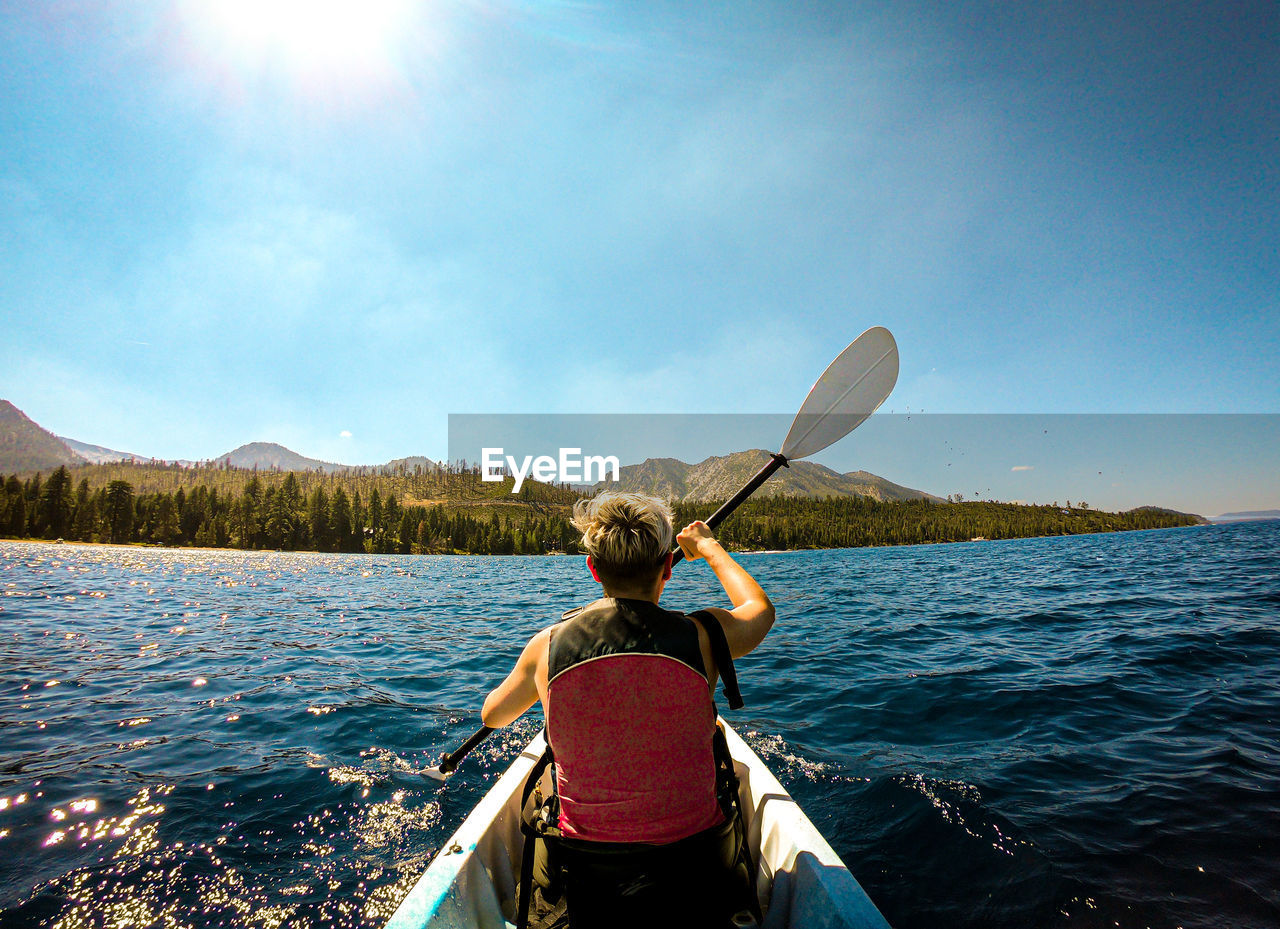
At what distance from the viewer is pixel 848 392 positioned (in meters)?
5.87

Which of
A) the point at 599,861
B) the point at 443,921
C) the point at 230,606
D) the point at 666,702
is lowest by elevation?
the point at 230,606

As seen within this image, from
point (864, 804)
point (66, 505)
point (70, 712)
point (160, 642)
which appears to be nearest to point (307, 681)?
point (70, 712)

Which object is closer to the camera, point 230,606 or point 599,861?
point 599,861

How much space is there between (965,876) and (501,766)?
16.5 feet

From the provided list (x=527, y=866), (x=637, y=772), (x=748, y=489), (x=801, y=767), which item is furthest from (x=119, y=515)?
(x=637, y=772)

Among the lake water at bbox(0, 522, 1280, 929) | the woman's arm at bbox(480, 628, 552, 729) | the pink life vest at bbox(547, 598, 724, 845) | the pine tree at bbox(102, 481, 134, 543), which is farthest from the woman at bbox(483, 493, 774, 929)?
the pine tree at bbox(102, 481, 134, 543)

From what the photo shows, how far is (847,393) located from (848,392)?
2cm

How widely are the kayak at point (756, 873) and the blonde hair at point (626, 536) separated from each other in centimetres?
197

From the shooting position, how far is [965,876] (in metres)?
4.23

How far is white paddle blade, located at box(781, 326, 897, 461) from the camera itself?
5.76m

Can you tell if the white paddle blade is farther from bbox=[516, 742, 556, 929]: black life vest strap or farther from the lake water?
bbox=[516, 742, 556, 929]: black life vest strap

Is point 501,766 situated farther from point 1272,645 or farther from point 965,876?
point 1272,645

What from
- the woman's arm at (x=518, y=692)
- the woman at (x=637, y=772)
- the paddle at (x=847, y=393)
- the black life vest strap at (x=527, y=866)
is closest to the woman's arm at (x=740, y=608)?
the woman at (x=637, y=772)

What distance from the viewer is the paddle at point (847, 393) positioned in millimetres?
5762
